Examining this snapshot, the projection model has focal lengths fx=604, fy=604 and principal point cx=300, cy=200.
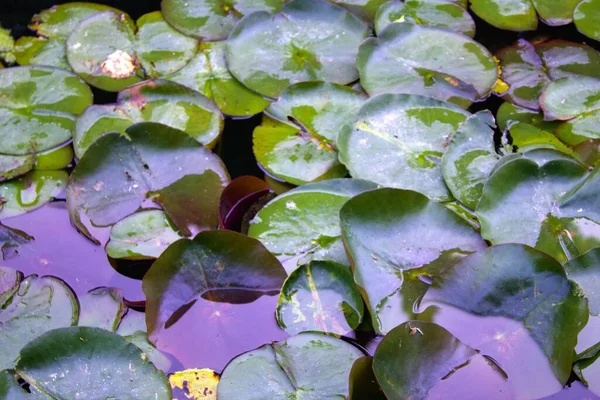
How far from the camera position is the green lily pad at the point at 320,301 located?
5.07 feet

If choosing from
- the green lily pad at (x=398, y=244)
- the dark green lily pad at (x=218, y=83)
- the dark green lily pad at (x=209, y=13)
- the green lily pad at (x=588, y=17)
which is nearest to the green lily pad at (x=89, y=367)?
the green lily pad at (x=398, y=244)

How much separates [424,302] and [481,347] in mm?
168

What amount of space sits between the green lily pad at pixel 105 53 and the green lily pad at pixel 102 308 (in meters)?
0.81

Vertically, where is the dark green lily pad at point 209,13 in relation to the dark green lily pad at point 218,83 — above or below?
above

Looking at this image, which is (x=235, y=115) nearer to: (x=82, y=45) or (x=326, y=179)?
(x=326, y=179)

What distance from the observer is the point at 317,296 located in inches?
61.6

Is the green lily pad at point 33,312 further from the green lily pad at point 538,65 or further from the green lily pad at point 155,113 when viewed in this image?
the green lily pad at point 538,65

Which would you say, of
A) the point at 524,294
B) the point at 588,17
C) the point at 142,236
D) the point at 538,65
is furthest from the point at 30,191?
the point at 588,17

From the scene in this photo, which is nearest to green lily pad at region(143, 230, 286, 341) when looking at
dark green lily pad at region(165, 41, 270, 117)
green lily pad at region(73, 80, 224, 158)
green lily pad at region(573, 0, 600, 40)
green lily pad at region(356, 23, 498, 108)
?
green lily pad at region(73, 80, 224, 158)

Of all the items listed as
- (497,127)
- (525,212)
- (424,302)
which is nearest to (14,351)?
(424,302)

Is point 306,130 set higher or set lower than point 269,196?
higher

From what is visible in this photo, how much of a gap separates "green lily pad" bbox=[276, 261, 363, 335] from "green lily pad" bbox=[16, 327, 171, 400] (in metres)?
0.35

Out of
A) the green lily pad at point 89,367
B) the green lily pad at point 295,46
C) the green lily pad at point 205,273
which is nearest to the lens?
the green lily pad at point 89,367

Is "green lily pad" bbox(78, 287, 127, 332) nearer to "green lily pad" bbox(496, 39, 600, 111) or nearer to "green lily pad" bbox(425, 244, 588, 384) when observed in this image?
"green lily pad" bbox(425, 244, 588, 384)
